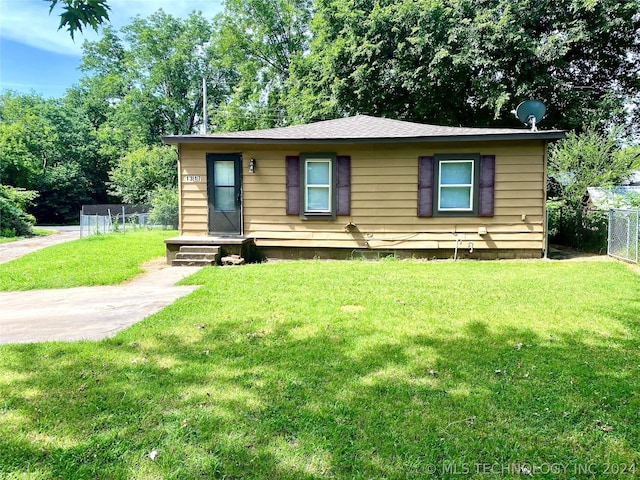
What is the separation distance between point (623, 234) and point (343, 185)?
561cm

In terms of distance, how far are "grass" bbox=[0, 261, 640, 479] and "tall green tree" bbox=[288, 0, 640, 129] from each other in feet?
42.7

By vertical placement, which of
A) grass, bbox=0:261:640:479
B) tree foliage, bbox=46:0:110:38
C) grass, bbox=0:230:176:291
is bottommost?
grass, bbox=0:261:640:479

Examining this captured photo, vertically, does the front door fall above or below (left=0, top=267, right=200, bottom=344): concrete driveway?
above

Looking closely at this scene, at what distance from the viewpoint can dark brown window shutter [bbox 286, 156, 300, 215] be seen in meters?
8.60

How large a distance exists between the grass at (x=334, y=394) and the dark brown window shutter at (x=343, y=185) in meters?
4.12

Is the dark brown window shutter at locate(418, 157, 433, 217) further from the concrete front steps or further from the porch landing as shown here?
the concrete front steps

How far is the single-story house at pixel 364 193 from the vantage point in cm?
823

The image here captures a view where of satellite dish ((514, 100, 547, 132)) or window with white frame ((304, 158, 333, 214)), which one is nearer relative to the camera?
window with white frame ((304, 158, 333, 214))

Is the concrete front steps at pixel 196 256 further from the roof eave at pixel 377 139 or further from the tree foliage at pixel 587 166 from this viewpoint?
the tree foliage at pixel 587 166

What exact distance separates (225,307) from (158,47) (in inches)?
1354

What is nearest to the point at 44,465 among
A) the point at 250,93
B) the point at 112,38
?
the point at 250,93

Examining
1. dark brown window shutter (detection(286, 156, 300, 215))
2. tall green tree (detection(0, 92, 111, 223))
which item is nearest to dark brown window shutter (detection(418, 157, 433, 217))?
dark brown window shutter (detection(286, 156, 300, 215))

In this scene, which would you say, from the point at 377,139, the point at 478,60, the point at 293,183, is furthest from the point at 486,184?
the point at 478,60

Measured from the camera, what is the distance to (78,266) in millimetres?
7613
